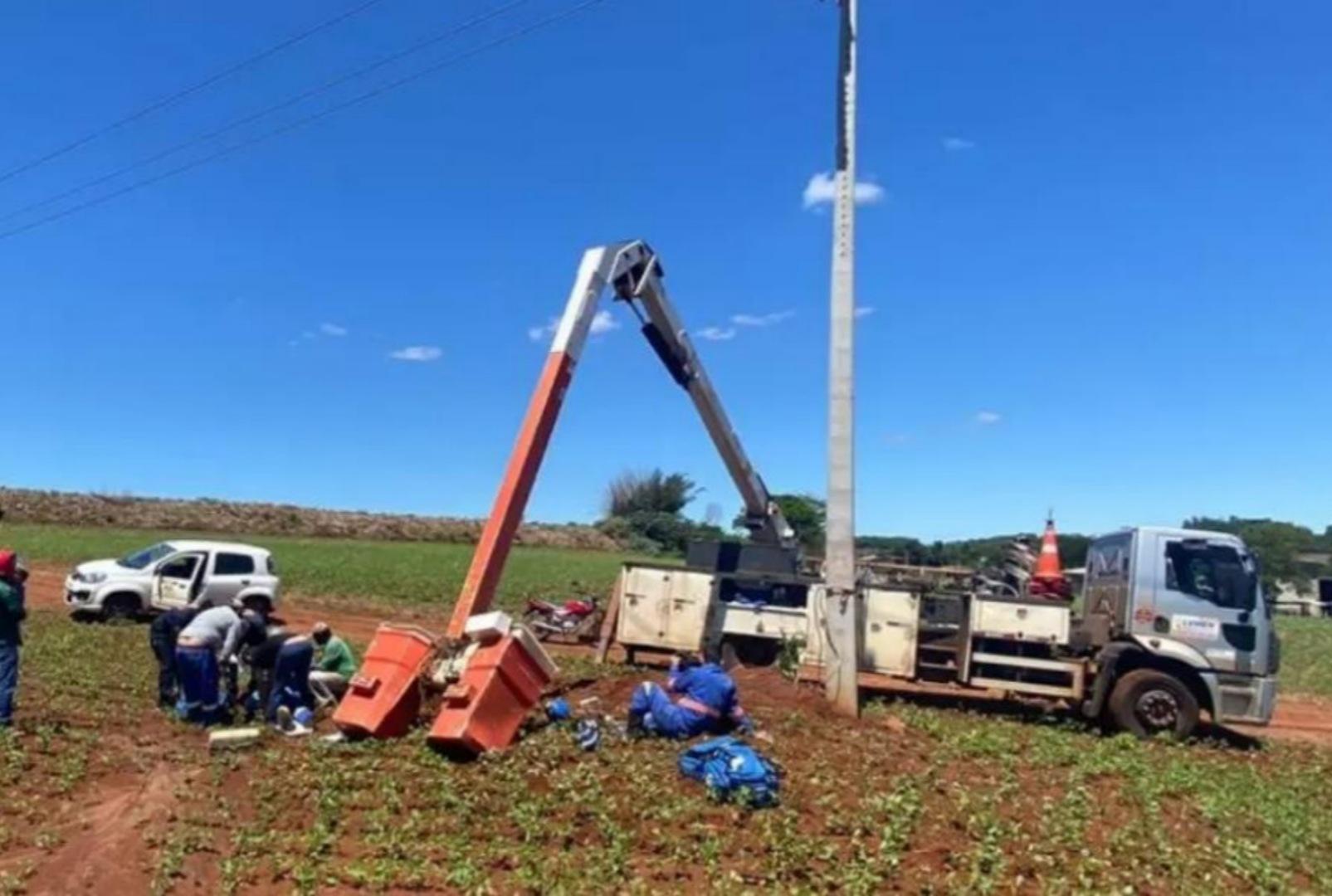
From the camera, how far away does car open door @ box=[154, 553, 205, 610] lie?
23766mm

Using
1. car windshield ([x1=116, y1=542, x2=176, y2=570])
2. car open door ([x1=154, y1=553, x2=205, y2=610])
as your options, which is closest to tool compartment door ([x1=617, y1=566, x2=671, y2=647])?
car open door ([x1=154, y1=553, x2=205, y2=610])

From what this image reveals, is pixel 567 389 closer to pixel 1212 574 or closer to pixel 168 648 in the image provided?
pixel 168 648

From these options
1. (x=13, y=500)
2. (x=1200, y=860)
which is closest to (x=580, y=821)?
(x=1200, y=860)

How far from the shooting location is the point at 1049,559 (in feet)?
55.6

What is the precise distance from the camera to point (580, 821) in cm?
882

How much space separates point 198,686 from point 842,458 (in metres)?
8.25

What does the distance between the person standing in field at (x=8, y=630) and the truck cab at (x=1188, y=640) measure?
42.7 feet

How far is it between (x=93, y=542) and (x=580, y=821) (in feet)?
163

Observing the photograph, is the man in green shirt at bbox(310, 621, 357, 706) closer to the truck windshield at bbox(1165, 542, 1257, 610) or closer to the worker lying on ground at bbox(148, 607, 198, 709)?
the worker lying on ground at bbox(148, 607, 198, 709)

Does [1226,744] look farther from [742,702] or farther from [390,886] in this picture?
[390,886]

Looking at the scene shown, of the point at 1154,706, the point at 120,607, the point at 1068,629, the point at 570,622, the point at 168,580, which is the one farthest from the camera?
the point at 168,580

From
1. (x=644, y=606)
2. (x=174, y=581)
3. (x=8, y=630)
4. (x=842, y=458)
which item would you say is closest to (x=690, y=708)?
(x=842, y=458)

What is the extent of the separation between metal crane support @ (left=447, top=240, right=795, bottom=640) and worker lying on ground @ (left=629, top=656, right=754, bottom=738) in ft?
6.89

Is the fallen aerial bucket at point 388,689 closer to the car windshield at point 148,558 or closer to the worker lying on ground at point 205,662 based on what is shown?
the worker lying on ground at point 205,662
